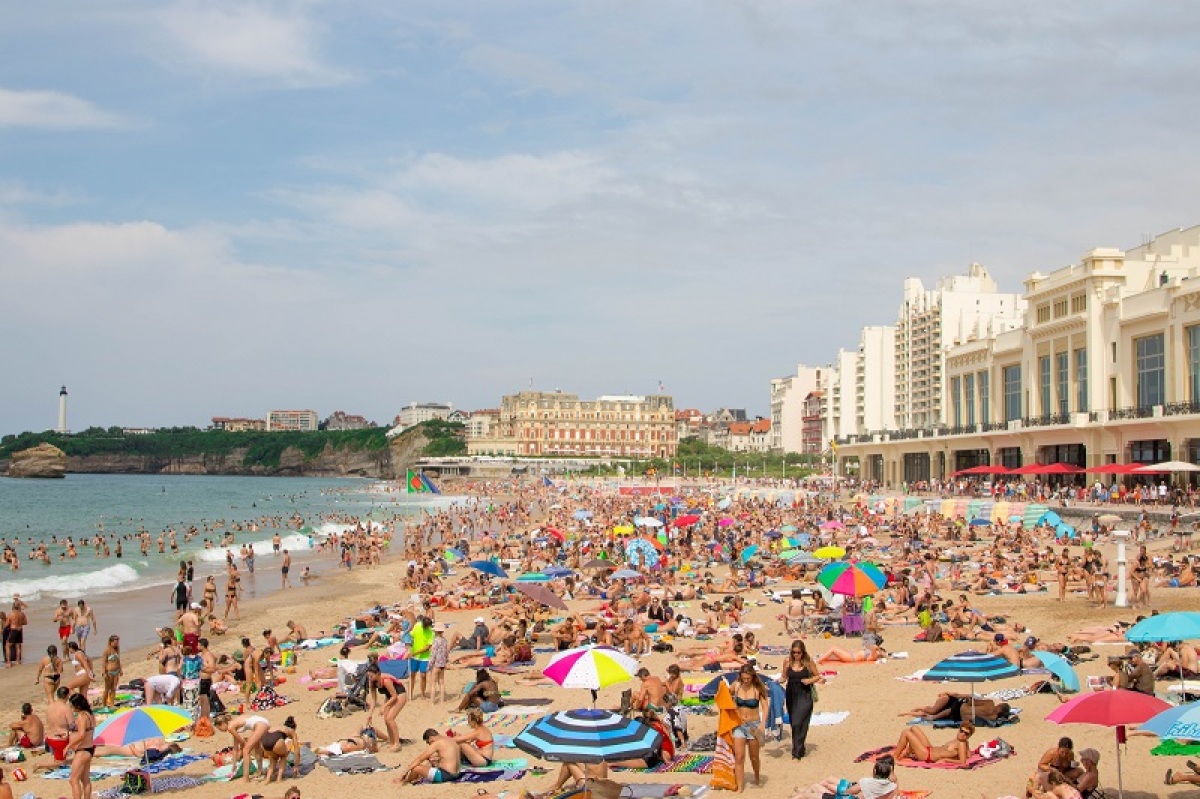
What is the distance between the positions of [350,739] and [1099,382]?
123 feet

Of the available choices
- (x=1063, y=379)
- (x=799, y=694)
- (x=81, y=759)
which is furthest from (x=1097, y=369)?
(x=81, y=759)

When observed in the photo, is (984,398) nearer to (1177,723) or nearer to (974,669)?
(974,669)

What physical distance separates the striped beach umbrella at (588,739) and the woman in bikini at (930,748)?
8.47ft

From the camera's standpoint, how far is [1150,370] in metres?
39.4

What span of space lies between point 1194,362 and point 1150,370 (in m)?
2.82

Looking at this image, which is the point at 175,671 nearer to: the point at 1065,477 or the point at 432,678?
the point at 432,678

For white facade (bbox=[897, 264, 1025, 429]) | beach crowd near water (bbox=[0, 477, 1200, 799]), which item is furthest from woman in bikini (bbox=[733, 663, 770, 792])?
white facade (bbox=[897, 264, 1025, 429])

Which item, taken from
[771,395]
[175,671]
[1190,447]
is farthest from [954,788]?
[771,395]

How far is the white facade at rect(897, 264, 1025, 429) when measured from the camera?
299ft

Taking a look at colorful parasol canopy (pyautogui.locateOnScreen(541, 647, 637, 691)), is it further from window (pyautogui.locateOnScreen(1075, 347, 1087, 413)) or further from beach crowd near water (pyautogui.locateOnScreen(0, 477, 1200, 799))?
window (pyautogui.locateOnScreen(1075, 347, 1087, 413))

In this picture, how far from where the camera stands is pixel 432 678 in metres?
13.9

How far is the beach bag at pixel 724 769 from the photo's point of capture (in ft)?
30.0

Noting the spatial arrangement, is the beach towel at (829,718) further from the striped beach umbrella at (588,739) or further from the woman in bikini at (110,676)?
the woman in bikini at (110,676)

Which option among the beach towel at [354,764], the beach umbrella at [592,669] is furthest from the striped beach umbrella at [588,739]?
the beach towel at [354,764]
